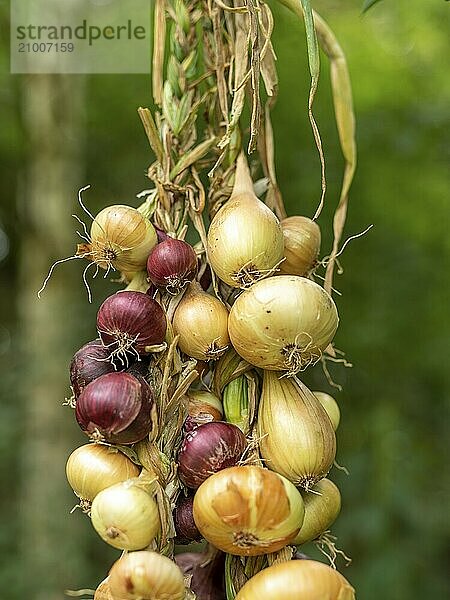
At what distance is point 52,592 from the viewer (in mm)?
1604

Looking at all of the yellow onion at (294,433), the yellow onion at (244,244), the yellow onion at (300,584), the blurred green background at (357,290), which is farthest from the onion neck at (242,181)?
the blurred green background at (357,290)

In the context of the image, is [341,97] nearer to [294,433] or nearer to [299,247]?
[299,247]

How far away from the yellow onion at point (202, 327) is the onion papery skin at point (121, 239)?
1.9 inches

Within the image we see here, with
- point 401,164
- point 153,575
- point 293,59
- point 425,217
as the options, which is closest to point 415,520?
point 425,217

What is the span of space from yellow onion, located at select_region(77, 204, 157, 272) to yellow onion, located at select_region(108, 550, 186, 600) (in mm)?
195

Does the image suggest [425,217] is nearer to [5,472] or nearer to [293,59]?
[293,59]

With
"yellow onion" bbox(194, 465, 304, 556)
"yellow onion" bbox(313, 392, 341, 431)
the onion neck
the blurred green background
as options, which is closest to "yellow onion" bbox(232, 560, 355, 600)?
"yellow onion" bbox(194, 465, 304, 556)

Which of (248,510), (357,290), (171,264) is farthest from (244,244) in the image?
(357,290)

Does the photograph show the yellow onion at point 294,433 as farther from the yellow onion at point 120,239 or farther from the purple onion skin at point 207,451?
the yellow onion at point 120,239

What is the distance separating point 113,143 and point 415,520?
4.38ft

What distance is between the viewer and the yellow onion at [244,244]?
46 centimetres

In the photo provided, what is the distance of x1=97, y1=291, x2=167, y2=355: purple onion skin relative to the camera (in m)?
0.45

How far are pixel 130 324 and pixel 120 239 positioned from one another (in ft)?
0.22

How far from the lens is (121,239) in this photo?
0.48 meters
